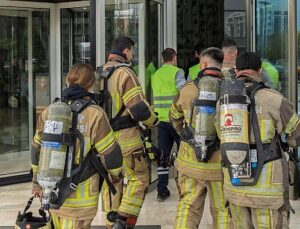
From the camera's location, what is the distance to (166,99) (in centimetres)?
622

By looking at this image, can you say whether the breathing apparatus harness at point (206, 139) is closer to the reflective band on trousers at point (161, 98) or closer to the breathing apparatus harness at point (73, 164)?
the breathing apparatus harness at point (73, 164)

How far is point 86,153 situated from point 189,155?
990 mm

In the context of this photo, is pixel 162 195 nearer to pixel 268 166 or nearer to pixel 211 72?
pixel 211 72

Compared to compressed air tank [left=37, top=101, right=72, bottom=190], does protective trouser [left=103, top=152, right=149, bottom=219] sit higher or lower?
lower

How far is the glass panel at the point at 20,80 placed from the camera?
7.67m

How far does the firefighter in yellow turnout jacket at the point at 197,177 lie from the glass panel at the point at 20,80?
4052 millimetres

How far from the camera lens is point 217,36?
Result: 10.6m

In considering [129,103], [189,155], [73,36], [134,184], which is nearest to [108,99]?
[129,103]

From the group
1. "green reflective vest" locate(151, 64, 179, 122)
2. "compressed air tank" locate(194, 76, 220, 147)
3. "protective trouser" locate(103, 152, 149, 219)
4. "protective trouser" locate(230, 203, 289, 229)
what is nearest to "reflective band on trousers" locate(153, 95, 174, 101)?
"green reflective vest" locate(151, 64, 179, 122)

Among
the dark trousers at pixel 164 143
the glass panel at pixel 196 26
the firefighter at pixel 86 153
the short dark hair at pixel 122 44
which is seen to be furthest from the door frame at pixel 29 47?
the firefighter at pixel 86 153

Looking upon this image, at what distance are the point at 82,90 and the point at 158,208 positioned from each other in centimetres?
267

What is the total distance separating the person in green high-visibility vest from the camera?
6152mm

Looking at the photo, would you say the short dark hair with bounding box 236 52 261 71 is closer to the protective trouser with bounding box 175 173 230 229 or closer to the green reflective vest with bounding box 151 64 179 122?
the protective trouser with bounding box 175 173 230 229

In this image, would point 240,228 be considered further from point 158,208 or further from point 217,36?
point 217,36
